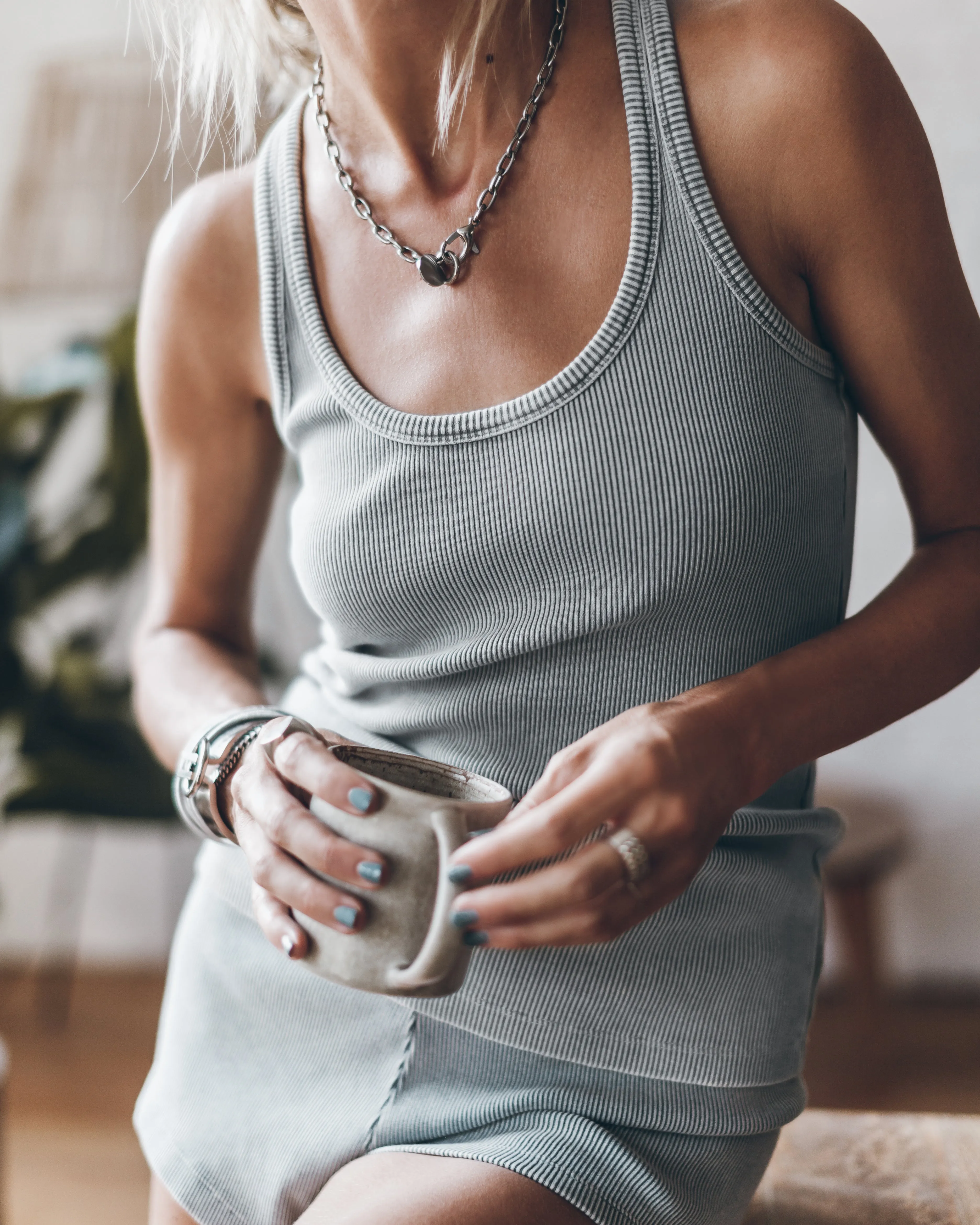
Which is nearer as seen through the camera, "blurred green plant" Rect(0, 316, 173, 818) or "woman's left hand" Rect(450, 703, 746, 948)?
"woman's left hand" Rect(450, 703, 746, 948)

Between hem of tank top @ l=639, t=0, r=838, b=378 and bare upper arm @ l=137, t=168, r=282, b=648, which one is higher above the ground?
hem of tank top @ l=639, t=0, r=838, b=378

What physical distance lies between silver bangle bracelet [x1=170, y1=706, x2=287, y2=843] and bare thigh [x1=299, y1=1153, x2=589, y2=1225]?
0.21m

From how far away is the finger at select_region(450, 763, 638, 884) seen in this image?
0.49 m

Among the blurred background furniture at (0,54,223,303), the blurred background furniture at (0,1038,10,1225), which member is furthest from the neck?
the blurred background furniture at (0,54,223,303)

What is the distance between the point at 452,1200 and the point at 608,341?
1.46ft

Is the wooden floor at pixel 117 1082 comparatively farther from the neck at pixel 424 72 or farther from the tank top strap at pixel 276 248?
the neck at pixel 424 72

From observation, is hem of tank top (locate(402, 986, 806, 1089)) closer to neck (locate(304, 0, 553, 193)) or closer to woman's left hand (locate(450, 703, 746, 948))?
woman's left hand (locate(450, 703, 746, 948))

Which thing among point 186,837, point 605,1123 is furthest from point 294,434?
point 186,837

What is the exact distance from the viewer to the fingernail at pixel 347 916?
0.51 meters

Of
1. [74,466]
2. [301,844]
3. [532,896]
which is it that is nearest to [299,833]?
[301,844]

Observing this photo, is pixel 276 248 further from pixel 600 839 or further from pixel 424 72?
pixel 600 839

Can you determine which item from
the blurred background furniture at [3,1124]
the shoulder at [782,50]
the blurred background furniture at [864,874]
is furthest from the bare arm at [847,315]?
the blurred background furniture at [864,874]

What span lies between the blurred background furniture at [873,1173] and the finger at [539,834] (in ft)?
1.40

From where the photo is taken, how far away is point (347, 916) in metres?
0.52
